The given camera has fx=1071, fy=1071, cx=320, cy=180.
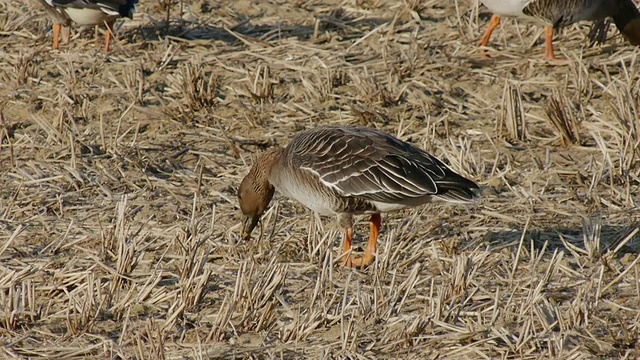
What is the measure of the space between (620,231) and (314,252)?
193cm

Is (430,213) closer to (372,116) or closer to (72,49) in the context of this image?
(372,116)

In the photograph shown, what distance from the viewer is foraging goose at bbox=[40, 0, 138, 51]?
9.63m

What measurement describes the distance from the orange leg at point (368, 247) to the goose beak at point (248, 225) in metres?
0.58

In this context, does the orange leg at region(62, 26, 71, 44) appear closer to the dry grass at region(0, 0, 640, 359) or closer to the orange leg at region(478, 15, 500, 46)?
the dry grass at region(0, 0, 640, 359)

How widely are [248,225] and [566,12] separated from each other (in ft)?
14.6

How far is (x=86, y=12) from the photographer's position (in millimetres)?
9867

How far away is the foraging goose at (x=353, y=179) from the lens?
A: 604 cm

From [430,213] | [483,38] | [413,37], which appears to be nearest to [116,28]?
[413,37]

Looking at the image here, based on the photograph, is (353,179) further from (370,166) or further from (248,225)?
(248,225)

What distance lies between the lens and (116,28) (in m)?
10.5

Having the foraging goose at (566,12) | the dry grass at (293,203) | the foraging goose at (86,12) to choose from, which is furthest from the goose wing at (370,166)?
the foraging goose at (86,12)

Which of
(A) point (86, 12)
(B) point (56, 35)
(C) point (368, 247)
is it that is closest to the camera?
(C) point (368, 247)

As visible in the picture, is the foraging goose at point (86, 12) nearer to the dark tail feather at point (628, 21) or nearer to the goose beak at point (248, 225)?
the goose beak at point (248, 225)

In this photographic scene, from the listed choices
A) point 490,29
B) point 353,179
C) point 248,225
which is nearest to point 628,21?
point 490,29
